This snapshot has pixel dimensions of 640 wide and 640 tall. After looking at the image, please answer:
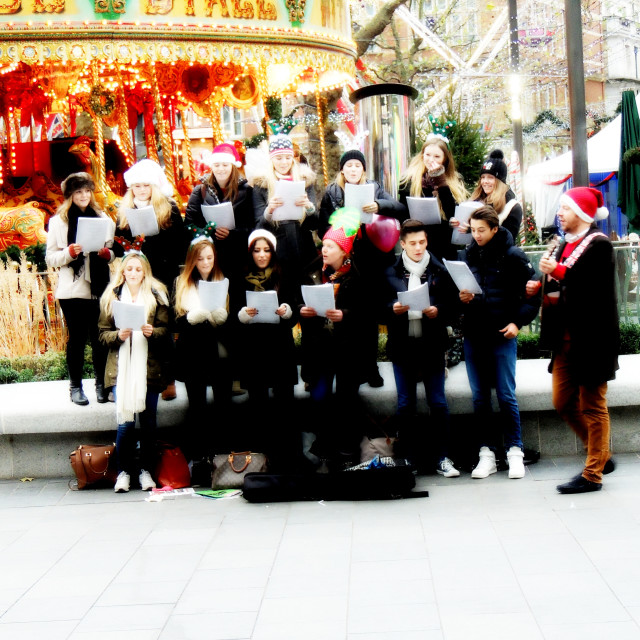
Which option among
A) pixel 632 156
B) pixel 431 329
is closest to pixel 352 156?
pixel 431 329

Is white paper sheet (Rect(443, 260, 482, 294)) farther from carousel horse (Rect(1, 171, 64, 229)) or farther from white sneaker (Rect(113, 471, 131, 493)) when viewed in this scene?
carousel horse (Rect(1, 171, 64, 229))

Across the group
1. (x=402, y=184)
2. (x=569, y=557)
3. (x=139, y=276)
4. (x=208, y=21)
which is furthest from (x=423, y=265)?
(x=208, y=21)

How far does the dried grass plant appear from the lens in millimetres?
10414

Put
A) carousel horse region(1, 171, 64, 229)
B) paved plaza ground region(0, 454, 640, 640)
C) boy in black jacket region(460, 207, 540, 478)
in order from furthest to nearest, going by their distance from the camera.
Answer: carousel horse region(1, 171, 64, 229) → boy in black jacket region(460, 207, 540, 478) → paved plaza ground region(0, 454, 640, 640)

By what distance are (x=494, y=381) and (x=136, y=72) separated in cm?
831

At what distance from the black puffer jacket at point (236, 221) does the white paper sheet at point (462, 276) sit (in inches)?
64.8

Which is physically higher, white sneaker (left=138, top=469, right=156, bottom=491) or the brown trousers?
the brown trousers

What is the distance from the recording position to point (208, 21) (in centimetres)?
1068

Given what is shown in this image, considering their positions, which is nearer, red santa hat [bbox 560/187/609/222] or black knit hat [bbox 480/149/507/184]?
red santa hat [bbox 560/187/609/222]

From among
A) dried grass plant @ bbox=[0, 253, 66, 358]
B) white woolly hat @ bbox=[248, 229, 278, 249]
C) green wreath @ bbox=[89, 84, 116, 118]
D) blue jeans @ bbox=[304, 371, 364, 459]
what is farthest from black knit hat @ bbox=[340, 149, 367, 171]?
green wreath @ bbox=[89, 84, 116, 118]

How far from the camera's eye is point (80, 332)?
7.85 metres

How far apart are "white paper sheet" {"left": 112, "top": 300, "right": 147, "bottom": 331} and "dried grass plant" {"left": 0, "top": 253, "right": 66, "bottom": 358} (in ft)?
12.0

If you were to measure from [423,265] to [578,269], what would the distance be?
1.16 meters

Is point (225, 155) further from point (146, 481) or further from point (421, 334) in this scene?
point (146, 481)
